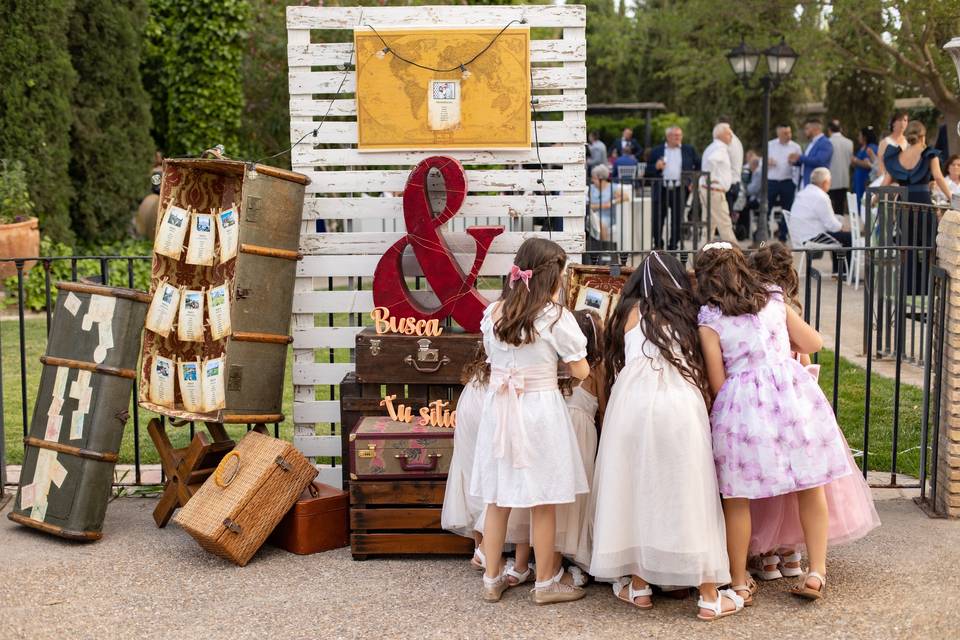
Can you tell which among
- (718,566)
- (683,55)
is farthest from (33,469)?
(683,55)

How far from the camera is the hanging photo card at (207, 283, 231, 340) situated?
18.5 ft

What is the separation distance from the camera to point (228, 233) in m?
5.73

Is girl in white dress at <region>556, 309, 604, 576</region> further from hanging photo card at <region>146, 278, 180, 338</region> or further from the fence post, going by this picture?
hanging photo card at <region>146, 278, 180, 338</region>

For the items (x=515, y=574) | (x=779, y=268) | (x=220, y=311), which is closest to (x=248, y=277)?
(x=220, y=311)

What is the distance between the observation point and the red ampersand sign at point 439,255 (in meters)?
5.63

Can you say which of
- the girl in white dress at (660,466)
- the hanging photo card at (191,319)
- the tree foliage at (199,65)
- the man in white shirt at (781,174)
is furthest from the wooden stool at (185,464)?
the man in white shirt at (781,174)

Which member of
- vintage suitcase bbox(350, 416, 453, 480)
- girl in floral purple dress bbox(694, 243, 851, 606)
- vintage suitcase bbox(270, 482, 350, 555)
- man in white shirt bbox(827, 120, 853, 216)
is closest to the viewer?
girl in floral purple dress bbox(694, 243, 851, 606)

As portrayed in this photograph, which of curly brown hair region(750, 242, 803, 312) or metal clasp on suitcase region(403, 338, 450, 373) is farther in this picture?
metal clasp on suitcase region(403, 338, 450, 373)

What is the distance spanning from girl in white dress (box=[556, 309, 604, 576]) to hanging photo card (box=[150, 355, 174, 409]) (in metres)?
2.14

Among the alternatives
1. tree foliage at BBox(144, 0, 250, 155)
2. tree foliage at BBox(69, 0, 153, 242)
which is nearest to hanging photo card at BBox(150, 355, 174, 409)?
tree foliage at BBox(69, 0, 153, 242)

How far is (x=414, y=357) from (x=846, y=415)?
12.6ft

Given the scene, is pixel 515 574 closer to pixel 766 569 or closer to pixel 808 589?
pixel 766 569

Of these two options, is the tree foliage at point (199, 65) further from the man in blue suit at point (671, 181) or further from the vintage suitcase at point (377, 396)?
the vintage suitcase at point (377, 396)

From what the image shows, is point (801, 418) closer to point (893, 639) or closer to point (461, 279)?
point (893, 639)
